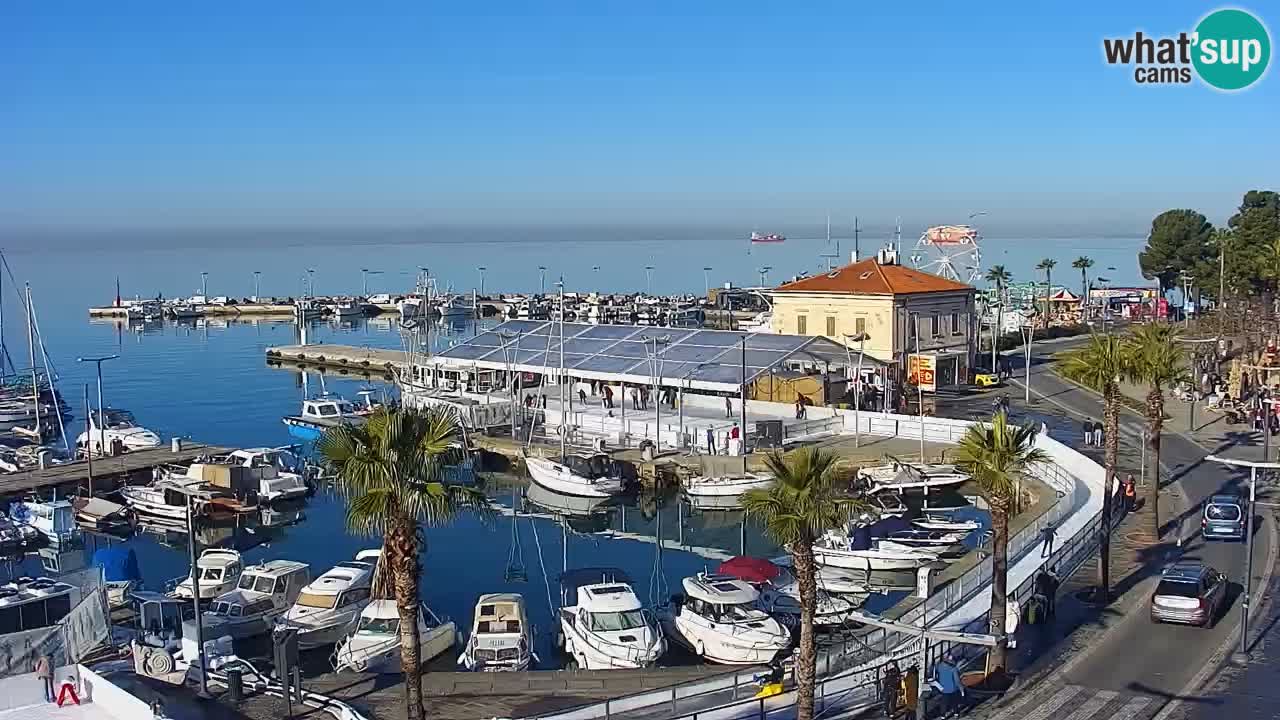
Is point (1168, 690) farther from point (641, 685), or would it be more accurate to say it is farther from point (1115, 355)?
point (1115, 355)

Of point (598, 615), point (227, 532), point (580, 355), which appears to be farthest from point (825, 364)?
point (598, 615)

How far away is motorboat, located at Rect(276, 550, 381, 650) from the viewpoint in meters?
31.5

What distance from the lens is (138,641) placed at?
1117 inches

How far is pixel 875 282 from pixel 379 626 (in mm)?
44248

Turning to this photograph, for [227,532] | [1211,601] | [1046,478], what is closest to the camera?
[1211,601]

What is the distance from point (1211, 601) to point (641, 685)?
39.9 feet

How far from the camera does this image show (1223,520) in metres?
32.2

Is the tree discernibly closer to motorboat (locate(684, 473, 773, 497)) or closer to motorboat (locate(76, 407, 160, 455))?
motorboat (locate(684, 473, 773, 497))

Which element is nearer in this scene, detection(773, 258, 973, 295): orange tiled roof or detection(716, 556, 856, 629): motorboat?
detection(716, 556, 856, 629): motorboat

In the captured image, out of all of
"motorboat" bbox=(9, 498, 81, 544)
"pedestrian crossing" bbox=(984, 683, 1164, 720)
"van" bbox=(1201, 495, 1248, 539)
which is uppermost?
"van" bbox=(1201, 495, 1248, 539)

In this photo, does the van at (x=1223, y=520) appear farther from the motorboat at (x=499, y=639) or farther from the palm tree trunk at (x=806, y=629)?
the motorboat at (x=499, y=639)

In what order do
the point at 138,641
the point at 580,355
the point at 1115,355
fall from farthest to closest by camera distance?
the point at 580,355, the point at 1115,355, the point at 138,641

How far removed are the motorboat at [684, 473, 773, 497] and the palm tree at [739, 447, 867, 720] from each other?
28.7 m

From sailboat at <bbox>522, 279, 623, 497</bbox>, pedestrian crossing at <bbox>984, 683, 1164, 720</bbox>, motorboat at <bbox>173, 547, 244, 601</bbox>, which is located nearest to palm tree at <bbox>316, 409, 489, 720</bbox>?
pedestrian crossing at <bbox>984, 683, 1164, 720</bbox>
